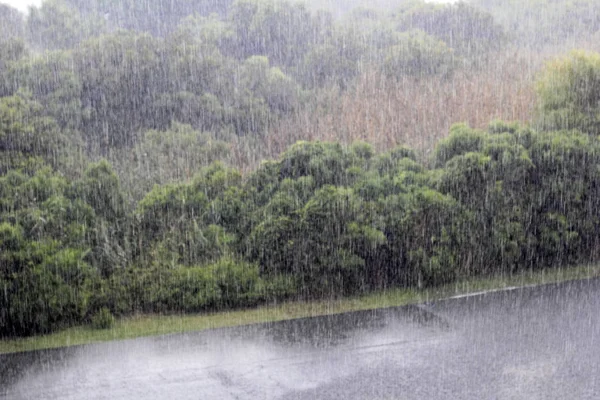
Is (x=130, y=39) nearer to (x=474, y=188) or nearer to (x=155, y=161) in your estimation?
(x=155, y=161)

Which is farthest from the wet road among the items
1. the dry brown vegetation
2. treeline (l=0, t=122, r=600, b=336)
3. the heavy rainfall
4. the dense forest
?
the dry brown vegetation

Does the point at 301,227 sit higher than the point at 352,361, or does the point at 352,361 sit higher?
the point at 301,227

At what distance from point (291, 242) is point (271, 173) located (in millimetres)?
1719

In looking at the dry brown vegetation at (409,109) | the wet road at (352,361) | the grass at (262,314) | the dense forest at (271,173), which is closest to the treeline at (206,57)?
the dense forest at (271,173)

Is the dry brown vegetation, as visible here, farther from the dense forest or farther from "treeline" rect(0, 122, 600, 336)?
"treeline" rect(0, 122, 600, 336)

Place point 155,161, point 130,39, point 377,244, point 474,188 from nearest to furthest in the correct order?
point 377,244 < point 474,188 < point 155,161 < point 130,39

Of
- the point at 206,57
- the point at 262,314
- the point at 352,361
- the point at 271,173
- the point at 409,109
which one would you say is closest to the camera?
the point at 352,361

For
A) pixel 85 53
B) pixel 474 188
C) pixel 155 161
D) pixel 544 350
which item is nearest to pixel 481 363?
pixel 544 350

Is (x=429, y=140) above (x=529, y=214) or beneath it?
above

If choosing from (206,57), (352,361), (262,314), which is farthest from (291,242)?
(206,57)

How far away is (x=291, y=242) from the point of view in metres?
9.36

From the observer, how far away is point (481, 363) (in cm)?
683

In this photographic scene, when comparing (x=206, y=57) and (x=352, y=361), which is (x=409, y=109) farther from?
(x=352, y=361)

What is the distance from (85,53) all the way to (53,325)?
12939 millimetres
